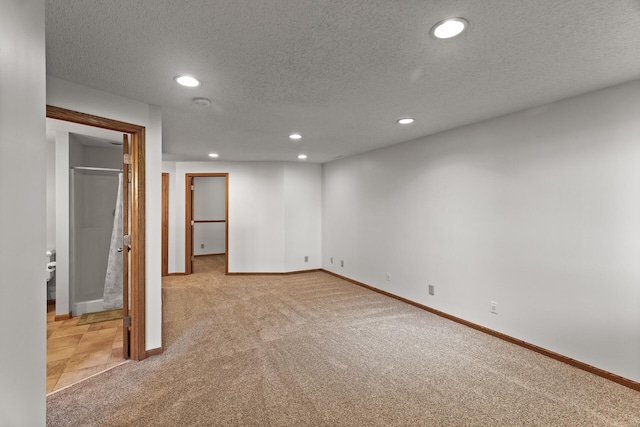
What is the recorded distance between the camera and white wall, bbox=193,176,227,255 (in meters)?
8.75

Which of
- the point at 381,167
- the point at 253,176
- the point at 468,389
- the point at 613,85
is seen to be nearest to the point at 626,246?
the point at 613,85

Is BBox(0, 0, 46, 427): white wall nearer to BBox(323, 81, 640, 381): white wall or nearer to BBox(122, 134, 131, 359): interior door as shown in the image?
BBox(122, 134, 131, 359): interior door

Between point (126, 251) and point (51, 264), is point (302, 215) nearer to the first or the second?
point (126, 251)

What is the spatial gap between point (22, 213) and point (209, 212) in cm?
850

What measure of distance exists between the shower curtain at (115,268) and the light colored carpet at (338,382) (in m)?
1.02

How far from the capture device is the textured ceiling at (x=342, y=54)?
4.78 feet

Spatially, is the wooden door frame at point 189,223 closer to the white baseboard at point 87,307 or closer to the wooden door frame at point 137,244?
the white baseboard at point 87,307

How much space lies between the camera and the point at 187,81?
2.25 m

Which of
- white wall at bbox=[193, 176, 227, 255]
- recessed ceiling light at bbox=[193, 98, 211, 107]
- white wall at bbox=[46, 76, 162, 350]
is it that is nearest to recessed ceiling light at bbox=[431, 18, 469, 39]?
recessed ceiling light at bbox=[193, 98, 211, 107]

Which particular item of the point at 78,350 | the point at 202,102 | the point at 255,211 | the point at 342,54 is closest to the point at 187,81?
the point at 202,102

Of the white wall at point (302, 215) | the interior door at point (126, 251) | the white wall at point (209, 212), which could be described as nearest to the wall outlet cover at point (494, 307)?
the interior door at point (126, 251)

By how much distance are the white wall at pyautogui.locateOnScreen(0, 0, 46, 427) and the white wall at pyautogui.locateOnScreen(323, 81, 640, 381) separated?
3.49 meters

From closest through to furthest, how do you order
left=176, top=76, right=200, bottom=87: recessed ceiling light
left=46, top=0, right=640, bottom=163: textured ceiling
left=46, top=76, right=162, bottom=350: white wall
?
left=46, top=0, right=640, bottom=163: textured ceiling, left=176, top=76, right=200, bottom=87: recessed ceiling light, left=46, top=76, right=162, bottom=350: white wall

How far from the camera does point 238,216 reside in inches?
244
